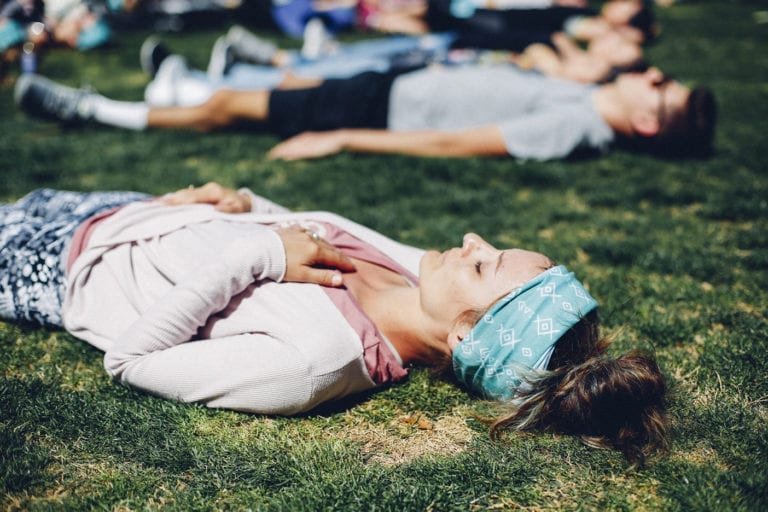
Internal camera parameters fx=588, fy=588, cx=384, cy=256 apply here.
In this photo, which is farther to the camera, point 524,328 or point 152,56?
point 152,56

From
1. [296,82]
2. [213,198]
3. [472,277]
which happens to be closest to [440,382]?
[472,277]

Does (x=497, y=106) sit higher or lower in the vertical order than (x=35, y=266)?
higher

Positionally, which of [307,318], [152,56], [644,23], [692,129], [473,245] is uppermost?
[644,23]

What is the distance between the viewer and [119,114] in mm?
6023

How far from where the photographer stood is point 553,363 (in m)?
2.49

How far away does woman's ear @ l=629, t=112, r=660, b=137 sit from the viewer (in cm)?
567

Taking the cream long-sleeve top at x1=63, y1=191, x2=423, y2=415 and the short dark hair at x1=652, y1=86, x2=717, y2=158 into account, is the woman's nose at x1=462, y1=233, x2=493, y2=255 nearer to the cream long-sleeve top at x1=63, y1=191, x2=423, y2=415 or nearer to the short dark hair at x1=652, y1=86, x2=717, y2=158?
the cream long-sleeve top at x1=63, y1=191, x2=423, y2=415

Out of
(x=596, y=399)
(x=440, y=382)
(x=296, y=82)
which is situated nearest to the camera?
(x=596, y=399)

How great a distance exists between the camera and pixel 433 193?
199 inches

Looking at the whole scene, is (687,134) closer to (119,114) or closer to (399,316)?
(399,316)

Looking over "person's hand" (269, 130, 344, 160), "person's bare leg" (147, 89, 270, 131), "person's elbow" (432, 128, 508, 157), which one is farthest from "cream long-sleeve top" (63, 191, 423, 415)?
"person's bare leg" (147, 89, 270, 131)

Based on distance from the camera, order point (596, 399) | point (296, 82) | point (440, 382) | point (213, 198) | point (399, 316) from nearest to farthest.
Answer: point (596, 399) → point (399, 316) → point (440, 382) → point (213, 198) → point (296, 82)

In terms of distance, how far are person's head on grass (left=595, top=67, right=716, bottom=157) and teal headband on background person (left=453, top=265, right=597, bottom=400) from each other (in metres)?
3.79

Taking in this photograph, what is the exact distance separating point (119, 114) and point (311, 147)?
211cm
